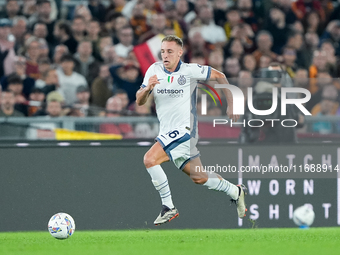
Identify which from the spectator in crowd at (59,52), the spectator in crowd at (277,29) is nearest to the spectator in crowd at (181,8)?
the spectator in crowd at (277,29)

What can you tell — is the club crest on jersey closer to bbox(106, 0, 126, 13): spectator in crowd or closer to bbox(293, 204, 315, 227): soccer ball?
bbox(293, 204, 315, 227): soccer ball

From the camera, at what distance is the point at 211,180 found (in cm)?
766

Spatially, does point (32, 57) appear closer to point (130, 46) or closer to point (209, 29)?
point (130, 46)

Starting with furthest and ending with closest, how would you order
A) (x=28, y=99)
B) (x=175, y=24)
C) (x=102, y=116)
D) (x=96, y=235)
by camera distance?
1. (x=175, y=24)
2. (x=28, y=99)
3. (x=102, y=116)
4. (x=96, y=235)

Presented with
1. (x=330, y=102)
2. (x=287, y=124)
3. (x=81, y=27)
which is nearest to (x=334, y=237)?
(x=287, y=124)

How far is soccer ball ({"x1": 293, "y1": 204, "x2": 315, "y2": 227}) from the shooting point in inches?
343

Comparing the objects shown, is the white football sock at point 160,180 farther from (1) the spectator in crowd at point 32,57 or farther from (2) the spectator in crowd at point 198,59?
(1) the spectator in crowd at point 32,57

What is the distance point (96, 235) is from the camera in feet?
26.8

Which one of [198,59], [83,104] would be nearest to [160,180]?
[83,104]

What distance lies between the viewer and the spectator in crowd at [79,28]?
39.3 feet

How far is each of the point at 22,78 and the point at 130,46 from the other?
2.14m

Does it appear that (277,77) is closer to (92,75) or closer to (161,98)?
(161,98)

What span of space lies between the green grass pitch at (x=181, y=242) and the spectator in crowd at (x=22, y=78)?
304cm

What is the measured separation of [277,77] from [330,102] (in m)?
0.99
